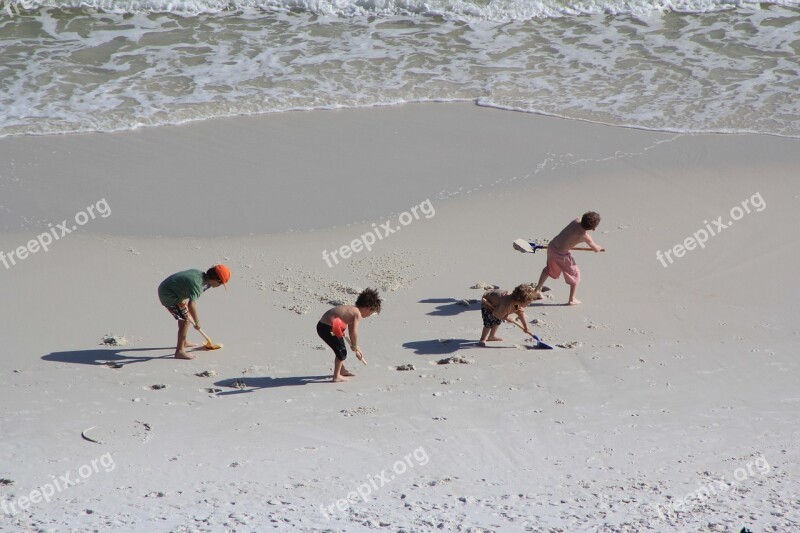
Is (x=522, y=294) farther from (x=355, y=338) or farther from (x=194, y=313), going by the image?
(x=194, y=313)

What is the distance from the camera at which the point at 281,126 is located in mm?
12219

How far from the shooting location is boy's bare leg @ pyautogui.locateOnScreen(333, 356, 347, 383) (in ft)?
24.9

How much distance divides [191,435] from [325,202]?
431 cm

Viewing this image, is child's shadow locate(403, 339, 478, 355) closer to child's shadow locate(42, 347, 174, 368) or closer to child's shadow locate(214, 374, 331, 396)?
child's shadow locate(214, 374, 331, 396)

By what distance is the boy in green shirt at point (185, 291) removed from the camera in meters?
7.83

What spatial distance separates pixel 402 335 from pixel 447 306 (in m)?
0.71

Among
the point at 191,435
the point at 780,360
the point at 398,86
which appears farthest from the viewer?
the point at 398,86

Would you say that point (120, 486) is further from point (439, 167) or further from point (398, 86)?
point (398, 86)

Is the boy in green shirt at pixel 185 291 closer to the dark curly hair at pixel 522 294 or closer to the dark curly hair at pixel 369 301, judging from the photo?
the dark curly hair at pixel 369 301

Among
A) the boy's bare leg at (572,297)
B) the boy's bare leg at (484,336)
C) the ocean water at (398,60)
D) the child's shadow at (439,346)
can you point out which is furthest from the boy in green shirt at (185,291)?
the ocean water at (398,60)

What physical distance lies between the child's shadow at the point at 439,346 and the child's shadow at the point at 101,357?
2.23 metres

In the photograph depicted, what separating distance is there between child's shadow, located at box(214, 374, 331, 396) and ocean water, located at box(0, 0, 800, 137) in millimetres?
5812

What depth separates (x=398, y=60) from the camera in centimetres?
1467

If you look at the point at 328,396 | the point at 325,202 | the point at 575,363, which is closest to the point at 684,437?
the point at 575,363
